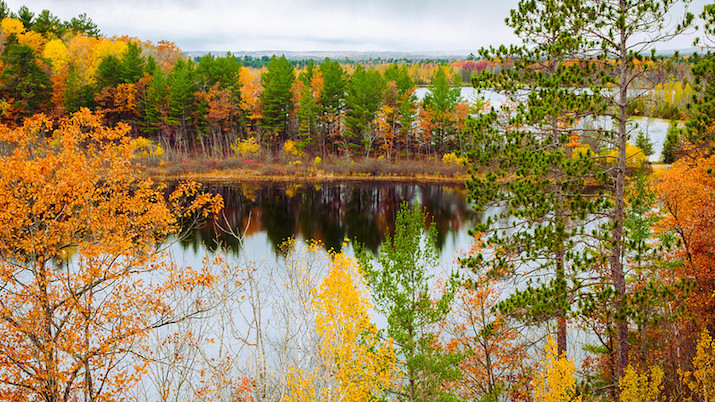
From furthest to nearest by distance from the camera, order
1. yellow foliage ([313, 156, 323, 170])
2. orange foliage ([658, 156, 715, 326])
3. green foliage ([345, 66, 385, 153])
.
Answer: green foliage ([345, 66, 385, 153]), yellow foliage ([313, 156, 323, 170]), orange foliage ([658, 156, 715, 326])

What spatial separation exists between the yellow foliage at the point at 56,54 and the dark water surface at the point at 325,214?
84.7ft

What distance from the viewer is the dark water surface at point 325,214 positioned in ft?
97.7

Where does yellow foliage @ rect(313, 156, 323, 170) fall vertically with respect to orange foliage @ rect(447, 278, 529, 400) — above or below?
above

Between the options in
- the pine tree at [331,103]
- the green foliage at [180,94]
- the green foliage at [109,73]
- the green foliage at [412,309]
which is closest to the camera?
the green foliage at [412,309]

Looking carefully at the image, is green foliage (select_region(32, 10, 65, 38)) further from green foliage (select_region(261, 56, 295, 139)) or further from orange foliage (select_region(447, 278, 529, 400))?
orange foliage (select_region(447, 278, 529, 400))

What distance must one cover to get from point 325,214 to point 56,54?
41563 mm

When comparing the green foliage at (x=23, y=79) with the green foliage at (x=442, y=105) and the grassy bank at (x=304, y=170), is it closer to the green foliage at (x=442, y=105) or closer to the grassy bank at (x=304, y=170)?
the grassy bank at (x=304, y=170)

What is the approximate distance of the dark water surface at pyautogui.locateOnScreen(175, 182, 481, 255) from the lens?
29.8m

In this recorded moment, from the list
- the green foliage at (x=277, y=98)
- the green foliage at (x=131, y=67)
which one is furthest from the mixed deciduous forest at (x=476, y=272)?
the green foliage at (x=131, y=67)

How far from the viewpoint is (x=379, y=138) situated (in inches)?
2279

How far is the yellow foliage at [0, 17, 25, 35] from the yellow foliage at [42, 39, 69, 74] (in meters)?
3.52

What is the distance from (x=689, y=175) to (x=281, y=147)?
44.6 m

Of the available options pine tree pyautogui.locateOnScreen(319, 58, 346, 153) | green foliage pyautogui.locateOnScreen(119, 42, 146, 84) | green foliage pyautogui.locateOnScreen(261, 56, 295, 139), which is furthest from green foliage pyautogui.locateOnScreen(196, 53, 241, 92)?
pine tree pyautogui.locateOnScreen(319, 58, 346, 153)

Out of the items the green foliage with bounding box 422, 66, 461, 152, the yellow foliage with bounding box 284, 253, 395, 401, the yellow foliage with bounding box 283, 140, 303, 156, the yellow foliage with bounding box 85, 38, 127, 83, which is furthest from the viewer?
the yellow foliage with bounding box 85, 38, 127, 83
